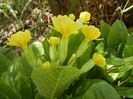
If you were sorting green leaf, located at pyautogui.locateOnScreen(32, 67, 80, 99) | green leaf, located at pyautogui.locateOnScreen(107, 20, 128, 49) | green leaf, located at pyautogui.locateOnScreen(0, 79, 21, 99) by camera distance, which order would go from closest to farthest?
green leaf, located at pyautogui.locateOnScreen(32, 67, 80, 99), green leaf, located at pyautogui.locateOnScreen(0, 79, 21, 99), green leaf, located at pyautogui.locateOnScreen(107, 20, 128, 49)

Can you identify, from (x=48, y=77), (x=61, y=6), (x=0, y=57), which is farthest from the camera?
(x=61, y=6)

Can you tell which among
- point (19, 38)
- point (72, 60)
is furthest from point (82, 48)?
point (19, 38)

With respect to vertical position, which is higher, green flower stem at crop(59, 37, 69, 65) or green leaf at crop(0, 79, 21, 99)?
green flower stem at crop(59, 37, 69, 65)

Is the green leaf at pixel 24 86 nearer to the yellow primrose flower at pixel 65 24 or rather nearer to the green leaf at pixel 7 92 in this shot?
the green leaf at pixel 7 92

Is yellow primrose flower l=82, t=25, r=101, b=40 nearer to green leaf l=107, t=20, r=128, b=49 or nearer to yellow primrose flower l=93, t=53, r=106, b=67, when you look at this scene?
yellow primrose flower l=93, t=53, r=106, b=67

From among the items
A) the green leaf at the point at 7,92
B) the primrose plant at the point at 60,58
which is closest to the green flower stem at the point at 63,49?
the primrose plant at the point at 60,58

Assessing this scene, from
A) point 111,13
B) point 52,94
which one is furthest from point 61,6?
point 52,94

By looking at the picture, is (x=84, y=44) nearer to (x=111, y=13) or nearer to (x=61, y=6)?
(x=61, y=6)

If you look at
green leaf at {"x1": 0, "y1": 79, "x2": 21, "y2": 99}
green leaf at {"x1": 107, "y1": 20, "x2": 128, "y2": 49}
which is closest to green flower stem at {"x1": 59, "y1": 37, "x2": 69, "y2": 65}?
green leaf at {"x1": 0, "y1": 79, "x2": 21, "y2": 99}

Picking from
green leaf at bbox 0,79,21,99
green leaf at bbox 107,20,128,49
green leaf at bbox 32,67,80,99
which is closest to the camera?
green leaf at bbox 32,67,80,99
